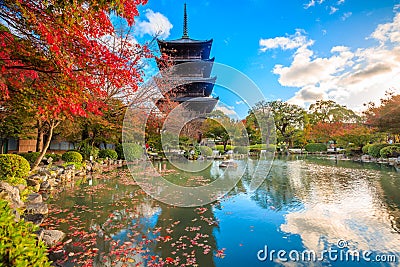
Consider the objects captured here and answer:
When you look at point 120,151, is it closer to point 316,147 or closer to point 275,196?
point 275,196

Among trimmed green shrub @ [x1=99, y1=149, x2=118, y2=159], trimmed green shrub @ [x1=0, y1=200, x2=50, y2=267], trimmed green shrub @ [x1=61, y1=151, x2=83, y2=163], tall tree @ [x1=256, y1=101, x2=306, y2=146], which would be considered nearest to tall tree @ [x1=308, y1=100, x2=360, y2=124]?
tall tree @ [x1=256, y1=101, x2=306, y2=146]

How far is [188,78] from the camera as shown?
10602mm

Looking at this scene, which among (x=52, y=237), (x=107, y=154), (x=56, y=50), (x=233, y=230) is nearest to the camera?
(x=56, y=50)

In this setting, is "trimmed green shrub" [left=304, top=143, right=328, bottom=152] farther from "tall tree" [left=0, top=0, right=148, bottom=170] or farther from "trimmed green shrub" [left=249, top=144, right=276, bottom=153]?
"tall tree" [left=0, top=0, right=148, bottom=170]

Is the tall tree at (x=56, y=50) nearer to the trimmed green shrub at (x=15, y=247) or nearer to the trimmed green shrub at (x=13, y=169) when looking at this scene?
the trimmed green shrub at (x=15, y=247)

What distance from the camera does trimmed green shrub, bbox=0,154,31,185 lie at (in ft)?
15.4

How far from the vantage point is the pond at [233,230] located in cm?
241

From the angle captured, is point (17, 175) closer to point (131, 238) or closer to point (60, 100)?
point (60, 100)

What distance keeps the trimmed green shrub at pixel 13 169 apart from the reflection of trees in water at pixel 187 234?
3.38 meters

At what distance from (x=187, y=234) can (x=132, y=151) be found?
1063 centimetres

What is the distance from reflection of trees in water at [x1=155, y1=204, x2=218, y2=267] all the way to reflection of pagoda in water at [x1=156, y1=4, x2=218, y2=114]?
13.7ft

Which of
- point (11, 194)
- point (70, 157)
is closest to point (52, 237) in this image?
point (11, 194)

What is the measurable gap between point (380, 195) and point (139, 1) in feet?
20.6

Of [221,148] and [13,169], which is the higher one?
[221,148]
